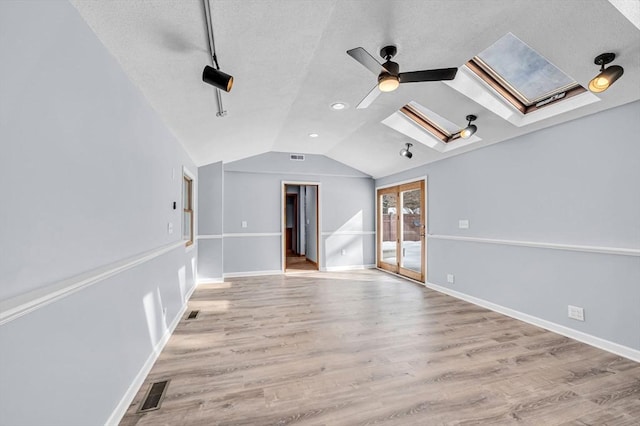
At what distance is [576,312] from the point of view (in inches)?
118

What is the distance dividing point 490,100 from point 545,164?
101cm

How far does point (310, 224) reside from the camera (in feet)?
27.6

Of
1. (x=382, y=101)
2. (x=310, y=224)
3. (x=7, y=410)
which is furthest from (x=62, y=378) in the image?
(x=310, y=224)

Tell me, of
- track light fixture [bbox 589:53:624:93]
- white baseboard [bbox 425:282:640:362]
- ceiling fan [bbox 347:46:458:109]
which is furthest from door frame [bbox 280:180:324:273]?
track light fixture [bbox 589:53:624:93]

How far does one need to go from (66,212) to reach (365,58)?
2029 mm

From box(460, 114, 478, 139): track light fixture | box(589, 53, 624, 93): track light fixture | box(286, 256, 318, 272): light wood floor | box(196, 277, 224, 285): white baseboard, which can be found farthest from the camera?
box(286, 256, 318, 272): light wood floor

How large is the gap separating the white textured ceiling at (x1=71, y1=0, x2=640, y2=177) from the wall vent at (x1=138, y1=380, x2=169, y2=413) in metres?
2.31

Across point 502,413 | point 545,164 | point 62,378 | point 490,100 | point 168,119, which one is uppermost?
point 490,100

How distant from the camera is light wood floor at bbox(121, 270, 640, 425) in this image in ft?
6.13

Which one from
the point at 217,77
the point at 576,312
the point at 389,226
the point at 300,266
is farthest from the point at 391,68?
the point at 300,266

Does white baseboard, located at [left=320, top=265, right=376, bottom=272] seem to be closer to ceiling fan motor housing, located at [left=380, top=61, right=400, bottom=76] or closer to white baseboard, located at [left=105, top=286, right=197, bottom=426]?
white baseboard, located at [left=105, top=286, right=197, bottom=426]

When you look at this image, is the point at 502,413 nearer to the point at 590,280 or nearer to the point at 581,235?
the point at 590,280

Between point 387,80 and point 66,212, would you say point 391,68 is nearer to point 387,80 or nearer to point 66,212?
point 387,80

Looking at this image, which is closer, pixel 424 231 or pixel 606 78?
pixel 606 78
